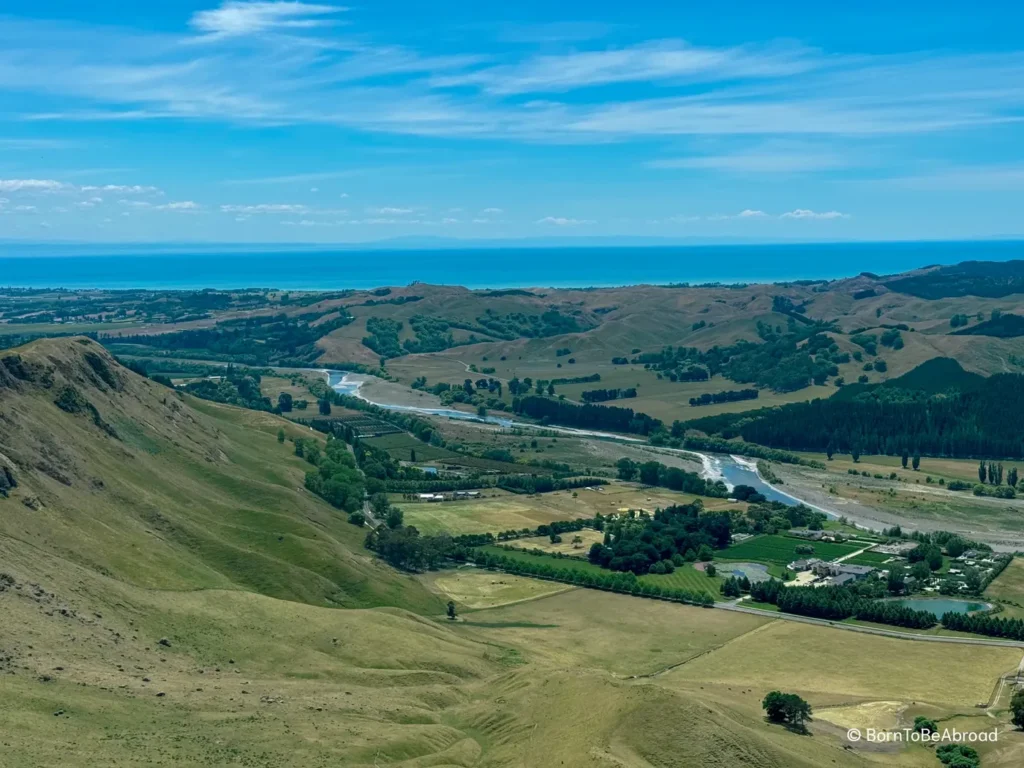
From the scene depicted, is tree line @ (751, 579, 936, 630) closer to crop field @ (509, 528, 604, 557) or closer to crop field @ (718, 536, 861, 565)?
crop field @ (718, 536, 861, 565)

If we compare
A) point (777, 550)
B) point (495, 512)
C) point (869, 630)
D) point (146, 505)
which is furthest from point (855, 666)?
point (146, 505)

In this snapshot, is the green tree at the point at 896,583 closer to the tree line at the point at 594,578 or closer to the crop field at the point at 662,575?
the crop field at the point at 662,575

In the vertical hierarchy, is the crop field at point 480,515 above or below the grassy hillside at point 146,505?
below

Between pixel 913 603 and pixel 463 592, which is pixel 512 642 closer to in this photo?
pixel 463 592

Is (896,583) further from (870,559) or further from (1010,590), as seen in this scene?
(870,559)

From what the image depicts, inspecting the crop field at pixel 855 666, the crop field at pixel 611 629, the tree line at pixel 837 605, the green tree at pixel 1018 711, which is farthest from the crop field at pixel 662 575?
the green tree at pixel 1018 711
